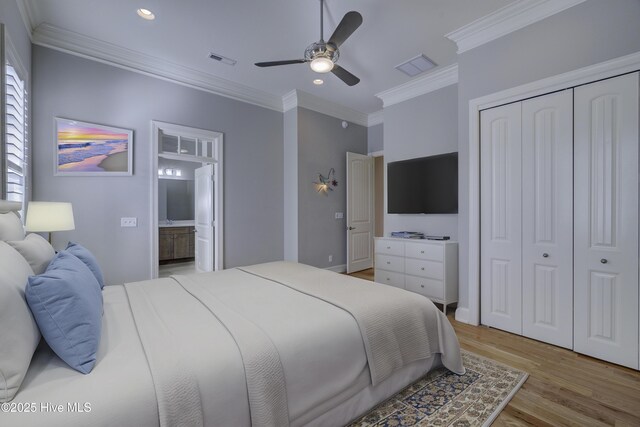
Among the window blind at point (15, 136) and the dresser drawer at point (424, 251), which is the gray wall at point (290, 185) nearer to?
the dresser drawer at point (424, 251)

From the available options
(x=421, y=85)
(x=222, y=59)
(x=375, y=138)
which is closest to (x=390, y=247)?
(x=421, y=85)

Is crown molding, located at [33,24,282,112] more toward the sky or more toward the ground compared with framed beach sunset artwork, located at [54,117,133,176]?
more toward the sky

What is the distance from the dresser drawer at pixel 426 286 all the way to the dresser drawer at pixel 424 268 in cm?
6

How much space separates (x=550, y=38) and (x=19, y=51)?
14.6ft

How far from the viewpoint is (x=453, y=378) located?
6.52 ft

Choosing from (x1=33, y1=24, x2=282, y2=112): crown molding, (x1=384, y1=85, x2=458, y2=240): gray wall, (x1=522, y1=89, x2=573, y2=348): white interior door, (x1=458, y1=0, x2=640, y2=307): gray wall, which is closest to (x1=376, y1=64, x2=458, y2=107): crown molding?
(x1=384, y1=85, x2=458, y2=240): gray wall

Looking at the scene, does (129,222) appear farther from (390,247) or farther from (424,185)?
(424,185)

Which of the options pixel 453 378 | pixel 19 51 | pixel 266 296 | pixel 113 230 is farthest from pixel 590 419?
pixel 19 51

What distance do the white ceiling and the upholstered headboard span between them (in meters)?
1.96

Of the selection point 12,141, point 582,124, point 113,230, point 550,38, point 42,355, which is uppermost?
point 550,38

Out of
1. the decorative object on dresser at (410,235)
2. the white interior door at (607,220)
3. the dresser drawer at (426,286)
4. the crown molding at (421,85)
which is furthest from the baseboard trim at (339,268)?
the white interior door at (607,220)

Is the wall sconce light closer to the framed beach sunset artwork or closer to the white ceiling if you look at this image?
the white ceiling

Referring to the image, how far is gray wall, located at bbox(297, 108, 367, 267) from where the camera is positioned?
15.3 feet

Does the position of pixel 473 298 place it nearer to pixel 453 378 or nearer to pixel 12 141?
pixel 453 378
